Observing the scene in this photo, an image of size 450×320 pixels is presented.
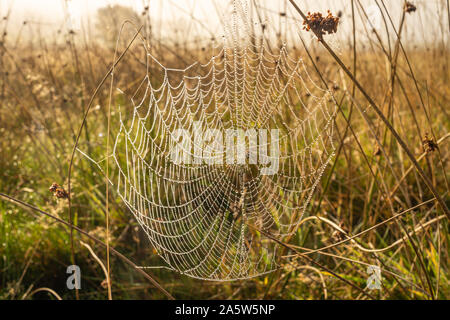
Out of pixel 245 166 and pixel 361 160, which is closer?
pixel 245 166

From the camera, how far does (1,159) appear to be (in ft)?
11.1

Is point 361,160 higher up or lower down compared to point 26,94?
lower down

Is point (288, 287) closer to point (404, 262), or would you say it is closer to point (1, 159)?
point (404, 262)

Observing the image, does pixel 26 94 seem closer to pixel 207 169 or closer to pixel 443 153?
pixel 207 169

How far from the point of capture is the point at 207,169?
94.3 inches

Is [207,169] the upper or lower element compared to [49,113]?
lower

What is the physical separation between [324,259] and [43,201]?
1.93 m

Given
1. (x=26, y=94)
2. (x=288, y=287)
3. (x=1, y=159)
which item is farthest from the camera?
(x=26, y=94)

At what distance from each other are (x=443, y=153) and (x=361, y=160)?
25.7 inches
